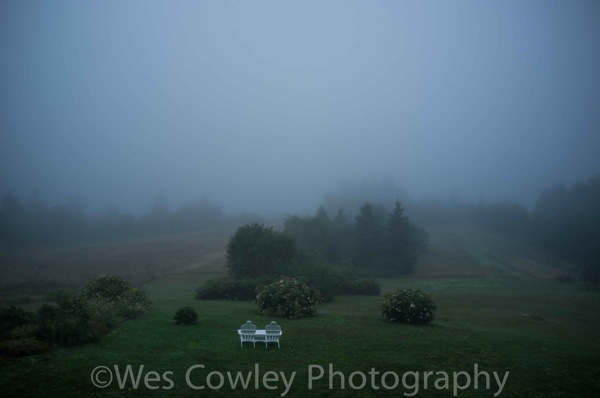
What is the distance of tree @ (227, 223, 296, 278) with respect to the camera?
138ft

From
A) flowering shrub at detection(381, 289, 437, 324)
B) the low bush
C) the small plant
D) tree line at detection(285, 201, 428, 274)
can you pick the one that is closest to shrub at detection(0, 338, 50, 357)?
the low bush

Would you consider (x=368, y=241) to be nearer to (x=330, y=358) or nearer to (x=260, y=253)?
(x=260, y=253)

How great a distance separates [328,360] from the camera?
14617mm

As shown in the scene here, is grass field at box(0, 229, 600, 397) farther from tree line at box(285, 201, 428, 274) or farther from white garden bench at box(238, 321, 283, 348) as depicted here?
tree line at box(285, 201, 428, 274)

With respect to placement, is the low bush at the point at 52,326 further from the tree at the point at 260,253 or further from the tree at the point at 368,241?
the tree at the point at 368,241

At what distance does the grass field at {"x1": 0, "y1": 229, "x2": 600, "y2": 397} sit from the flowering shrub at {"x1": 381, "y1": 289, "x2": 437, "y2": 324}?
2.22 feet

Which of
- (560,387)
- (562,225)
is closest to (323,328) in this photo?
(560,387)

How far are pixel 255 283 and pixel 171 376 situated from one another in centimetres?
2390

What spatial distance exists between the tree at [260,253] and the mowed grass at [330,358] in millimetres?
17363

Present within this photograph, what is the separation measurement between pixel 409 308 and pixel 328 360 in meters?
8.91

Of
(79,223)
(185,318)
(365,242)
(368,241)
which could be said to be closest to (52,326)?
(185,318)

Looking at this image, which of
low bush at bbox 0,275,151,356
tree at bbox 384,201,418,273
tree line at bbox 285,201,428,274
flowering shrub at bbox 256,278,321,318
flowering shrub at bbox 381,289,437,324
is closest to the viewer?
low bush at bbox 0,275,151,356

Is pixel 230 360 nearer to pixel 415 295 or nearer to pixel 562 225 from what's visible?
pixel 415 295

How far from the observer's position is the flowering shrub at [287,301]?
2397 centimetres
